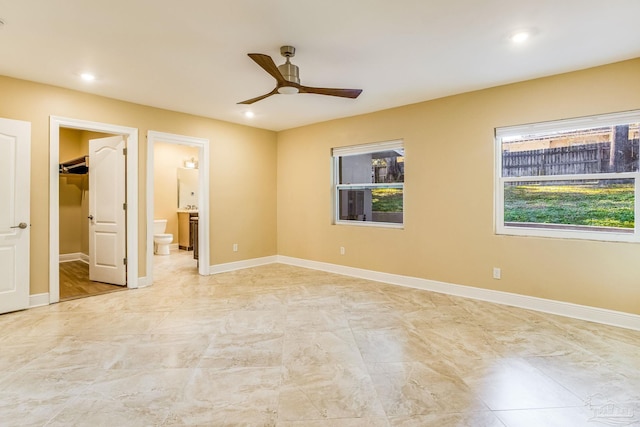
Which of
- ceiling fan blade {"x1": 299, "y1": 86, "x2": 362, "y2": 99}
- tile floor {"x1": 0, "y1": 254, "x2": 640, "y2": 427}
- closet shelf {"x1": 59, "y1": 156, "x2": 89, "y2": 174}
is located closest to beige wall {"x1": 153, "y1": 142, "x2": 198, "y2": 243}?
closet shelf {"x1": 59, "y1": 156, "x2": 89, "y2": 174}

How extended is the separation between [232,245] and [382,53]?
3929mm

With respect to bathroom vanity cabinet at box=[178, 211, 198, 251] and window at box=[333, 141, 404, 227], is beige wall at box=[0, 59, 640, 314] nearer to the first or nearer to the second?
window at box=[333, 141, 404, 227]

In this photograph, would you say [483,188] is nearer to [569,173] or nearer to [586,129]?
[569,173]

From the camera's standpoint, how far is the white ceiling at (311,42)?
2.38 m

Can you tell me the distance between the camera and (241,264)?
5906 millimetres

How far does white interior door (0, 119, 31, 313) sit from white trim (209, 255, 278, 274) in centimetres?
233

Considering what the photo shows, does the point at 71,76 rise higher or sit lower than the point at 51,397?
higher

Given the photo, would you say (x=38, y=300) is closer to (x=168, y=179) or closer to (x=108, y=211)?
(x=108, y=211)

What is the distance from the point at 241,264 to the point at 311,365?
→ 3.65 m

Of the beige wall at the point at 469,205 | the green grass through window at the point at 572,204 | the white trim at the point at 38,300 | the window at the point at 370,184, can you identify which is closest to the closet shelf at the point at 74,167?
the white trim at the point at 38,300

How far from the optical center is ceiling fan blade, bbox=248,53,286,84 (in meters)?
2.58

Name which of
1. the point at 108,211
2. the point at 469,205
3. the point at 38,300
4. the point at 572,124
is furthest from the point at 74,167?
the point at 572,124

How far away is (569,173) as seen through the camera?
3604mm

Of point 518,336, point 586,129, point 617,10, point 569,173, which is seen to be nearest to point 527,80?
point 586,129
